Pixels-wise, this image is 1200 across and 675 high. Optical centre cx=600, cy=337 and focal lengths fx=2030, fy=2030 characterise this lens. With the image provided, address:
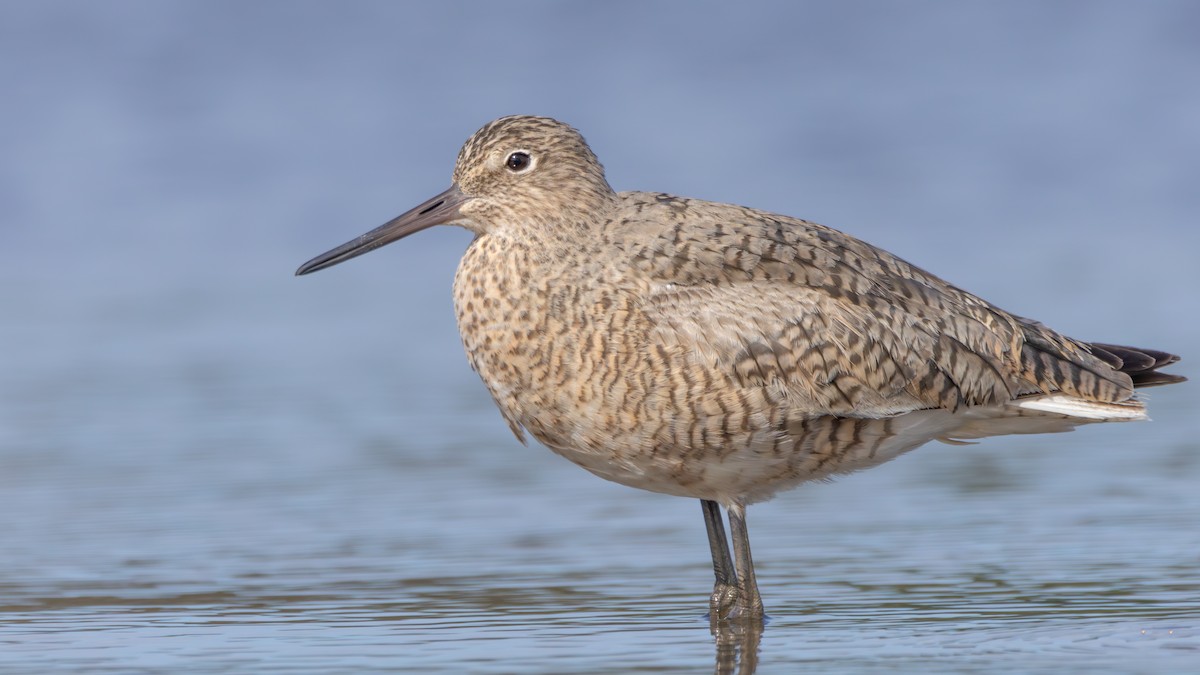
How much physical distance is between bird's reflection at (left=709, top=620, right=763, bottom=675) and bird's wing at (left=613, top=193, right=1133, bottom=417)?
2.86 feet

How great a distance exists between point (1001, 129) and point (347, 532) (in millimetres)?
11083

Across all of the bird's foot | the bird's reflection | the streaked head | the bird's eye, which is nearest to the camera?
the bird's reflection

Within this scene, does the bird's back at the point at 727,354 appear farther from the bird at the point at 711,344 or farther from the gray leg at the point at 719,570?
the gray leg at the point at 719,570

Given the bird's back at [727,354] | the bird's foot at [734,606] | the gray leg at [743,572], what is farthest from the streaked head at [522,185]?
the bird's foot at [734,606]

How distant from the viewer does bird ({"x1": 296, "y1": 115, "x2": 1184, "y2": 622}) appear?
748 centimetres

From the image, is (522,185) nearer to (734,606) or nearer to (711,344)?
(711,344)

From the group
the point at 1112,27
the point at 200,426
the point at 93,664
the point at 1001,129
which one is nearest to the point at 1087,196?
the point at 1001,129

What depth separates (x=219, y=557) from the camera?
346 inches

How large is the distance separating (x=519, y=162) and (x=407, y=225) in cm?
58

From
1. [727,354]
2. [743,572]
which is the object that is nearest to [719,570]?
[743,572]

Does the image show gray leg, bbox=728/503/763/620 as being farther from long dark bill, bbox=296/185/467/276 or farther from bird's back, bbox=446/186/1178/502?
long dark bill, bbox=296/185/467/276

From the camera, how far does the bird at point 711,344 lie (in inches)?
294

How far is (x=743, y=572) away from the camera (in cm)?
788

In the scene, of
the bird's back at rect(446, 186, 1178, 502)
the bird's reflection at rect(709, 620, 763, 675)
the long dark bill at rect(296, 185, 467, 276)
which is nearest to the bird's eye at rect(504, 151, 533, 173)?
the long dark bill at rect(296, 185, 467, 276)
